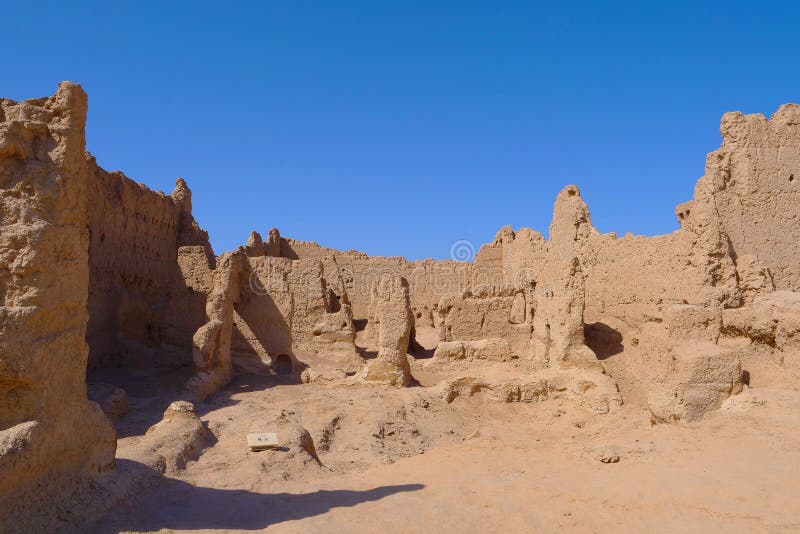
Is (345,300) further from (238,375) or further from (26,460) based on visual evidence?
(26,460)

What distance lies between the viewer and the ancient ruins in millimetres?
4840

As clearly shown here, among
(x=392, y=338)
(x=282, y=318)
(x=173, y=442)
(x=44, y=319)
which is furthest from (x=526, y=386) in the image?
(x=44, y=319)

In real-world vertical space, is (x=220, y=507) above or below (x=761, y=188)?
below

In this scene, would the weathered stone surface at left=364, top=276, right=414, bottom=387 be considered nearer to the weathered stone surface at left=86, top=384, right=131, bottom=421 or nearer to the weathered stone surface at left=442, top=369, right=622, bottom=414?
the weathered stone surface at left=442, top=369, right=622, bottom=414

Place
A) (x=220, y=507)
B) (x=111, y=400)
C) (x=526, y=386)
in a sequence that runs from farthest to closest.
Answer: (x=526, y=386) < (x=111, y=400) < (x=220, y=507)

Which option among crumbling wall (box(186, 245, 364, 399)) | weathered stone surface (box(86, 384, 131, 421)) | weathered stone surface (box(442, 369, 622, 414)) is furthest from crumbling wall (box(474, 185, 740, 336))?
weathered stone surface (box(86, 384, 131, 421))

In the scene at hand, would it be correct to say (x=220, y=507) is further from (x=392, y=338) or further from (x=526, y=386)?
(x=526, y=386)

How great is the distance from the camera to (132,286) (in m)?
14.6

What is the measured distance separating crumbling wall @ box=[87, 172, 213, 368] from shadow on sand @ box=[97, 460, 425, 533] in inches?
296

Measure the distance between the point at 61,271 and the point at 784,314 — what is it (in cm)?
962

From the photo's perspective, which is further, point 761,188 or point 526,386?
point 761,188

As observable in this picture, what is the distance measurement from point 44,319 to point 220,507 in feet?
7.95

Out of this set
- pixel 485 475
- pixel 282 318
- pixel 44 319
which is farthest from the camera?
pixel 282 318

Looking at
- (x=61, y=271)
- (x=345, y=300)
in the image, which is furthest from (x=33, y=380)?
(x=345, y=300)
